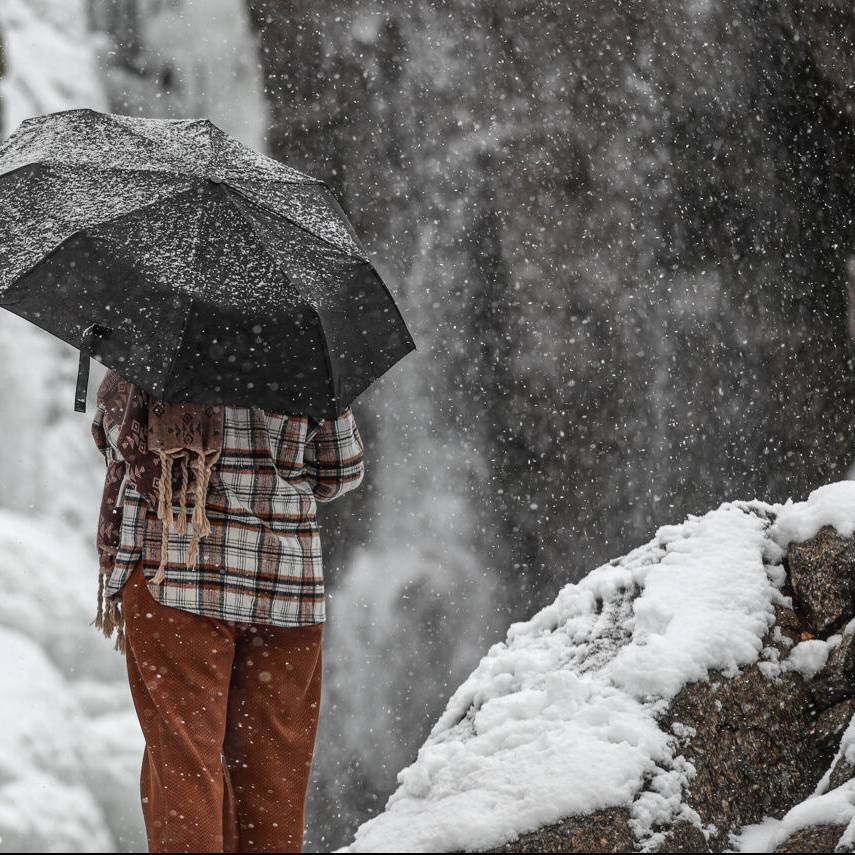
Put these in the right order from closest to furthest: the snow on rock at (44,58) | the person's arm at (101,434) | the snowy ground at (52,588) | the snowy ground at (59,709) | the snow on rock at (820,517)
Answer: the person's arm at (101,434) < the snow on rock at (820,517) < the snowy ground at (59,709) < the snowy ground at (52,588) < the snow on rock at (44,58)

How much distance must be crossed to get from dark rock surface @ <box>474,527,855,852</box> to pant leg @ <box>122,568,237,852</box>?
0.52 m

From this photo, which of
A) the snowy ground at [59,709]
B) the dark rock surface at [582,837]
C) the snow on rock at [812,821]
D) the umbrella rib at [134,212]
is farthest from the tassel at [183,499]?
the snowy ground at [59,709]

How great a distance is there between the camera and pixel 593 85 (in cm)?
1024

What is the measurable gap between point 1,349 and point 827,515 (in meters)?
8.35

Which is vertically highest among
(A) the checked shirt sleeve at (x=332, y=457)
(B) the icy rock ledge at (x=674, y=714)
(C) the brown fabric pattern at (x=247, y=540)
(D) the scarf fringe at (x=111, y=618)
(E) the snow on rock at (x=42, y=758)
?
(A) the checked shirt sleeve at (x=332, y=457)

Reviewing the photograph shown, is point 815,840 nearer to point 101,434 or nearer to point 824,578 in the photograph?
point 824,578

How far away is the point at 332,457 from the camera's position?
204cm

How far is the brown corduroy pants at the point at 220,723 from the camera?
1.74 metres

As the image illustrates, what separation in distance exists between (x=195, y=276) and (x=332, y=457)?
0.43 metres

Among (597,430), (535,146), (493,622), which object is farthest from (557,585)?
(535,146)

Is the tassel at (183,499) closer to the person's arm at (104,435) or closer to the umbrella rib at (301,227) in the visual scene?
the person's arm at (104,435)

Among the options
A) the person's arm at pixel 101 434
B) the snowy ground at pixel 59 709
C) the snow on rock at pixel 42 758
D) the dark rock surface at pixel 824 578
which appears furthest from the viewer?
the snowy ground at pixel 59 709

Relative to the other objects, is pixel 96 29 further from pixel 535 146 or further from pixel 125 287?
pixel 125 287

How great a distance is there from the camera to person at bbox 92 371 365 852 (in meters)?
1.77
